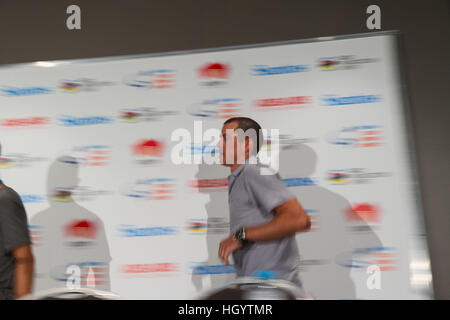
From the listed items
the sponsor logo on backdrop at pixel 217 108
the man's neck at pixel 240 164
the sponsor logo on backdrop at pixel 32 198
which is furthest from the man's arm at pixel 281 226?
the sponsor logo on backdrop at pixel 32 198

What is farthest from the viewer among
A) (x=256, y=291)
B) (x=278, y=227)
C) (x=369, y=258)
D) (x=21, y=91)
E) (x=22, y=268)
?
(x=21, y=91)

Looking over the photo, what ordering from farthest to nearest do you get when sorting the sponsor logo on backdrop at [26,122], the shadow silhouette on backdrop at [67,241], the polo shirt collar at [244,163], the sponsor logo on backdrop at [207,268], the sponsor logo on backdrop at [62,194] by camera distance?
the sponsor logo on backdrop at [26,122] → the sponsor logo on backdrop at [62,194] → the shadow silhouette on backdrop at [67,241] → the sponsor logo on backdrop at [207,268] → the polo shirt collar at [244,163]

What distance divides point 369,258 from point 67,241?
196 cm

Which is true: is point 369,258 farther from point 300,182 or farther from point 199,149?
point 199,149

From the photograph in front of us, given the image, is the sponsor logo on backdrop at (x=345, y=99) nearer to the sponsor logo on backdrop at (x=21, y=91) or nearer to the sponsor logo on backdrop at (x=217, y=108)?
the sponsor logo on backdrop at (x=217, y=108)

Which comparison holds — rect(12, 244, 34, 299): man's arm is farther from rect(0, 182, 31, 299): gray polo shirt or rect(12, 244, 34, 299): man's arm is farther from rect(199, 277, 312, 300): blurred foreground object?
→ rect(199, 277, 312, 300): blurred foreground object

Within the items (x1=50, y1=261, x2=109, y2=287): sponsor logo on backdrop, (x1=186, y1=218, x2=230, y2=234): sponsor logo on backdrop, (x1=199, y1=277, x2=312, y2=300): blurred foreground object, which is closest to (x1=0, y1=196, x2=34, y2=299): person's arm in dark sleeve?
(x1=50, y1=261, x2=109, y2=287): sponsor logo on backdrop

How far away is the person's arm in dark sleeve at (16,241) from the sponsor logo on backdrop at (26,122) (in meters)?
0.90

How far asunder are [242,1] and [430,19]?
1326mm

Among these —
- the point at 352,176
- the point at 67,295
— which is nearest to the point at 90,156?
the point at 352,176

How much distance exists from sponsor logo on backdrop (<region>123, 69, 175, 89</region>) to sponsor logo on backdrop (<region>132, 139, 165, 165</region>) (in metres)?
0.40

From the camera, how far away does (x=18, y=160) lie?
3062 millimetres

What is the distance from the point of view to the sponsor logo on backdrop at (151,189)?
287cm
